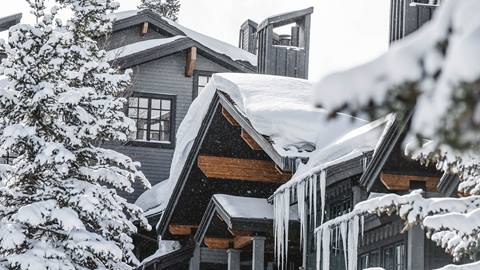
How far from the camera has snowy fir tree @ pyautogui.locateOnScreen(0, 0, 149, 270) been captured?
43.0ft

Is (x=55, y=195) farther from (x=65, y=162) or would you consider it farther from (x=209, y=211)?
(x=209, y=211)

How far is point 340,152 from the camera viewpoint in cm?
1166

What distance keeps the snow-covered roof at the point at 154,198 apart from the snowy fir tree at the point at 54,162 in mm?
9191

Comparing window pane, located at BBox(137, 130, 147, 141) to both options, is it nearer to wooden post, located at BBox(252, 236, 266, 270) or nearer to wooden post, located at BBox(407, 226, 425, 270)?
wooden post, located at BBox(252, 236, 266, 270)

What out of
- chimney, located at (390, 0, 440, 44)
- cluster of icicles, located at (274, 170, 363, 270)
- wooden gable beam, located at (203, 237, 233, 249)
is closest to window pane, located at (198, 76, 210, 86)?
wooden gable beam, located at (203, 237, 233, 249)

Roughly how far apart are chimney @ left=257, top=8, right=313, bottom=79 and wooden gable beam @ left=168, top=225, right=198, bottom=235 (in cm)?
370

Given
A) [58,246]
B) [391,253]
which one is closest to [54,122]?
[58,246]

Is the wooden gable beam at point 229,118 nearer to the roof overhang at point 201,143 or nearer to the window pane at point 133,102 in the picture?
the roof overhang at point 201,143

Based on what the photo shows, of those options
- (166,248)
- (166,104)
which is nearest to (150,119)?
(166,104)

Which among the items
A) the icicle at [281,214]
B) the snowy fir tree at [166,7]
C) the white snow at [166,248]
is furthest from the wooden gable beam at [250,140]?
the snowy fir tree at [166,7]

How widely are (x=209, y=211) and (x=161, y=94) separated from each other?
1158cm

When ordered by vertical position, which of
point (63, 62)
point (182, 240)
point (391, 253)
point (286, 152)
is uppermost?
point (63, 62)

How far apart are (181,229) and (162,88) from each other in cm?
881

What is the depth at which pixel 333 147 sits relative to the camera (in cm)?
1171
